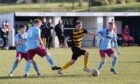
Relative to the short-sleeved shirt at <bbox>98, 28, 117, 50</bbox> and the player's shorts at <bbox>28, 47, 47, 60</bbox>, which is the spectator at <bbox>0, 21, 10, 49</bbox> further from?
the player's shorts at <bbox>28, 47, 47, 60</bbox>

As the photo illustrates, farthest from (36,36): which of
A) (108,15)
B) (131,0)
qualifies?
(131,0)

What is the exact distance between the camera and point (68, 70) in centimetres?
1947

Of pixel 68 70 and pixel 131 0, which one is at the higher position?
pixel 68 70

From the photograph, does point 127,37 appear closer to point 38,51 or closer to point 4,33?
point 4,33

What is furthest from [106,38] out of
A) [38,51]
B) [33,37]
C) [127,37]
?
[127,37]

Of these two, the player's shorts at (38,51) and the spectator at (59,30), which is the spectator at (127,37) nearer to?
the spectator at (59,30)

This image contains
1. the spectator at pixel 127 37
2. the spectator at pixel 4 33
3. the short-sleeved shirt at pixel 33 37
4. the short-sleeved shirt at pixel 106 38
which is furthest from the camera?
the spectator at pixel 127 37

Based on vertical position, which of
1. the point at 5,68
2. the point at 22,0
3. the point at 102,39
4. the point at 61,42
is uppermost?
the point at 102,39

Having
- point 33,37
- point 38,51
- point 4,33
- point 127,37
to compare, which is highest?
point 33,37

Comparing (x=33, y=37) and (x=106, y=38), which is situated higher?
(x=33, y=37)

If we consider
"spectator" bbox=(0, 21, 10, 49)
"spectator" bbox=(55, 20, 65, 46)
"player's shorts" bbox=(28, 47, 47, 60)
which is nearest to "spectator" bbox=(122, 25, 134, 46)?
"spectator" bbox=(55, 20, 65, 46)

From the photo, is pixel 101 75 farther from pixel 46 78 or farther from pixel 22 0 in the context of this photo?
pixel 22 0

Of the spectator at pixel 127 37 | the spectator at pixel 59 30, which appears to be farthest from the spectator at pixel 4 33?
the spectator at pixel 127 37

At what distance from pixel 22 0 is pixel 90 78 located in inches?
3062
